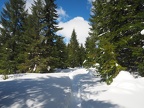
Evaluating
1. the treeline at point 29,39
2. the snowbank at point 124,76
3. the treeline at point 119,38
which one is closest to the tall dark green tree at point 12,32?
the treeline at point 29,39

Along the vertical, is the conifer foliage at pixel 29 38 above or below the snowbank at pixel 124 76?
above

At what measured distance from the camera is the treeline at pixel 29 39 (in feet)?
88.8

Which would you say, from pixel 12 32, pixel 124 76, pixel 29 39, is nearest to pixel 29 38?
pixel 29 39

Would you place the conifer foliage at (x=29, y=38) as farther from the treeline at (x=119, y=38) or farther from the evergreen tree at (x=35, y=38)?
the treeline at (x=119, y=38)

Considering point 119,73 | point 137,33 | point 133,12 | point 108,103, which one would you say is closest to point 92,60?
point 119,73

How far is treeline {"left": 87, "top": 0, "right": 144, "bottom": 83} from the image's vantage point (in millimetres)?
12789

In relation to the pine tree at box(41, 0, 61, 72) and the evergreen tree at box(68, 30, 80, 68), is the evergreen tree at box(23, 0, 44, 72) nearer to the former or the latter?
the pine tree at box(41, 0, 61, 72)

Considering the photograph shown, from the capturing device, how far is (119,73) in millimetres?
12391

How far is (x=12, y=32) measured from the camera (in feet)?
96.3

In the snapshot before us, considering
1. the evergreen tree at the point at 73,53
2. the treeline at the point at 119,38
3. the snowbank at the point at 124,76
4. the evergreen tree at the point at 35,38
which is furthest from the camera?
the evergreen tree at the point at 73,53

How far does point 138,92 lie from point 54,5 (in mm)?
25118

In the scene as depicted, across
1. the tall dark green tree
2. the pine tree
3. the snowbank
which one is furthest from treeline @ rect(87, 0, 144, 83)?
the tall dark green tree

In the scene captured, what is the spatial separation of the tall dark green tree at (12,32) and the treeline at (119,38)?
17.5m

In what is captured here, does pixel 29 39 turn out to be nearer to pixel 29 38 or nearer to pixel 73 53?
pixel 29 38
